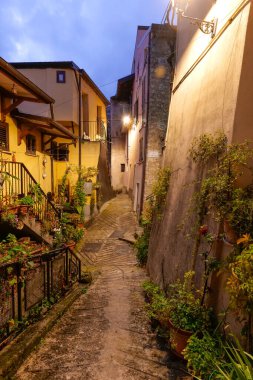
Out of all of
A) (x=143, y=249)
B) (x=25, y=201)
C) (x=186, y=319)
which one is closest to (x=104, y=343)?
(x=186, y=319)

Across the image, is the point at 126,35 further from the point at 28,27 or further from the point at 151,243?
the point at 151,243

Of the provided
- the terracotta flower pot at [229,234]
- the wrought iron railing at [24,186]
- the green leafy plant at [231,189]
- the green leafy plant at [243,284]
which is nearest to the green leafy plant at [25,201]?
the wrought iron railing at [24,186]

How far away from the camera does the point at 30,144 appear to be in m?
9.66

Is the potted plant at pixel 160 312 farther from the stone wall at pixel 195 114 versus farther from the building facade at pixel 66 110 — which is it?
the building facade at pixel 66 110

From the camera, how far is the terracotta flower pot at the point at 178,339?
10.7ft

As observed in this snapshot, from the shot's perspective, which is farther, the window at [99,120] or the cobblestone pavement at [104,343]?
the window at [99,120]

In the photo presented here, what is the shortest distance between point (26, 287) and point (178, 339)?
2763 mm

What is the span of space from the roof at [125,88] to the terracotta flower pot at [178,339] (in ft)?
65.7

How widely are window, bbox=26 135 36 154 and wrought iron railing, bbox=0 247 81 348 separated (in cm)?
525

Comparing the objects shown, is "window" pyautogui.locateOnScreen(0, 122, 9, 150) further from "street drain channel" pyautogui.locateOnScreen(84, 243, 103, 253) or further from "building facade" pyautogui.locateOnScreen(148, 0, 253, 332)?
"street drain channel" pyautogui.locateOnScreen(84, 243, 103, 253)

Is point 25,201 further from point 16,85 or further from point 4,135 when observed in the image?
point 16,85

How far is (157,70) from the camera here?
1177 cm

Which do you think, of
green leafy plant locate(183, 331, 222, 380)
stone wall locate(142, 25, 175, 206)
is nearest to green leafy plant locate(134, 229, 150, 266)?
stone wall locate(142, 25, 175, 206)

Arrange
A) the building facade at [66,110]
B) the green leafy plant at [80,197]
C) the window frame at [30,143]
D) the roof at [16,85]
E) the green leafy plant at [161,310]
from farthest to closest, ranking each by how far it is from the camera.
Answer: the building facade at [66,110] → the green leafy plant at [80,197] → the window frame at [30,143] → the roof at [16,85] → the green leafy plant at [161,310]
